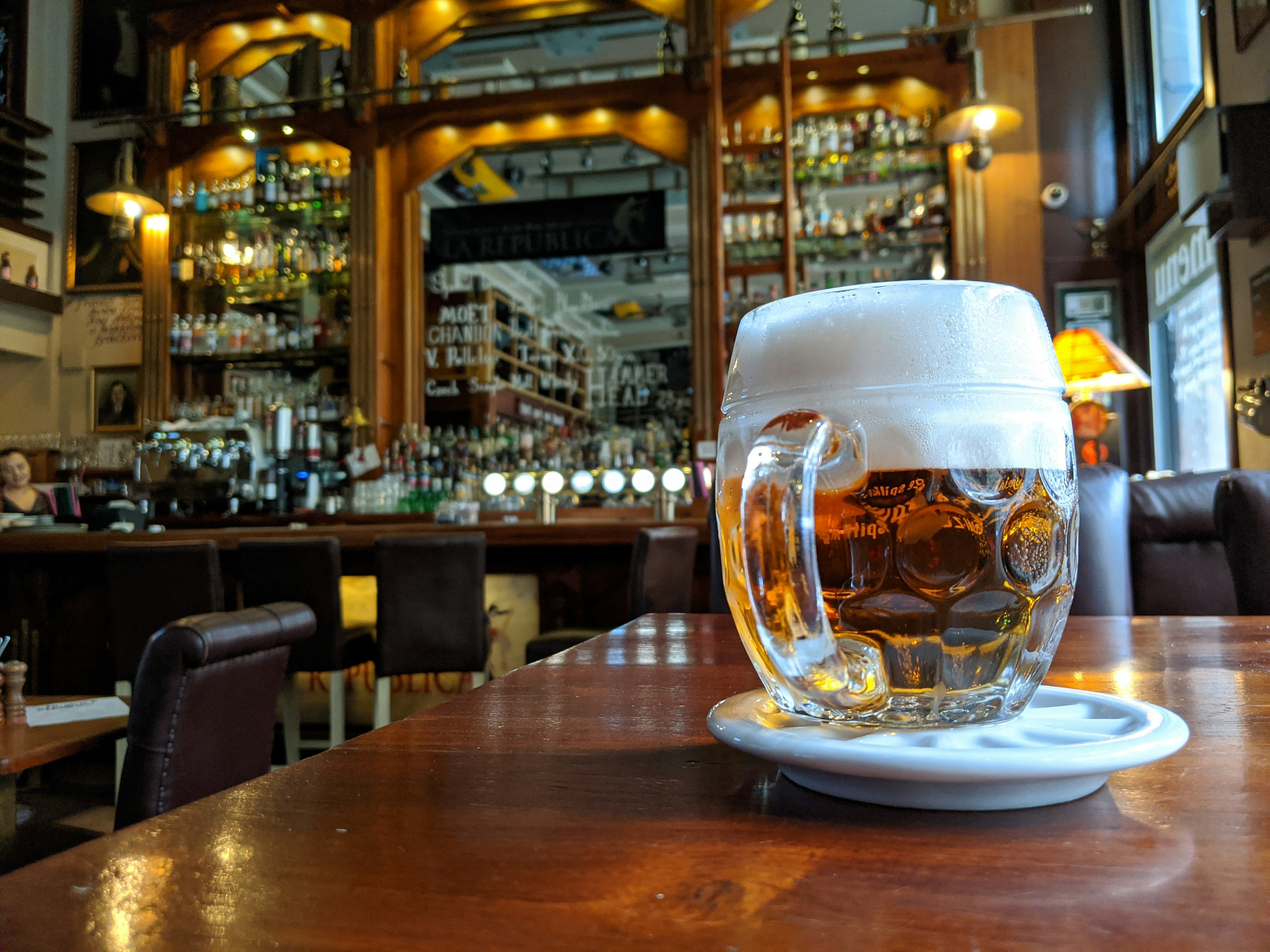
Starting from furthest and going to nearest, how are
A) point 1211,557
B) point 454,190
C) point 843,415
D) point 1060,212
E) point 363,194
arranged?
point 454,190, point 363,194, point 1060,212, point 1211,557, point 843,415

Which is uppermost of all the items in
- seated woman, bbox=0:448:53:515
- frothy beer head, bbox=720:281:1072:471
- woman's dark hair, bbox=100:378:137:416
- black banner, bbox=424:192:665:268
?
black banner, bbox=424:192:665:268

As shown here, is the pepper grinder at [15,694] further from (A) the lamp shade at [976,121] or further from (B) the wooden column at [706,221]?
(A) the lamp shade at [976,121]

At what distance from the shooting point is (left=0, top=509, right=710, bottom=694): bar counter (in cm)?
340

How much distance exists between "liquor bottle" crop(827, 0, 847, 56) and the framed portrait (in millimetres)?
5442

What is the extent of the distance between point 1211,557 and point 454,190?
5674 millimetres

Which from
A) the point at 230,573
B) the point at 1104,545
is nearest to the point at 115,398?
the point at 230,573

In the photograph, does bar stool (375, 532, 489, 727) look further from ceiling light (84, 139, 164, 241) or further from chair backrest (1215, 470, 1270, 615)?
ceiling light (84, 139, 164, 241)

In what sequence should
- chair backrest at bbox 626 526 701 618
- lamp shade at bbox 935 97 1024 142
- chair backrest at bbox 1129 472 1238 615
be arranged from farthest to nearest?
lamp shade at bbox 935 97 1024 142
chair backrest at bbox 626 526 701 618
chair backrest at bbox 1129 472 1238 615

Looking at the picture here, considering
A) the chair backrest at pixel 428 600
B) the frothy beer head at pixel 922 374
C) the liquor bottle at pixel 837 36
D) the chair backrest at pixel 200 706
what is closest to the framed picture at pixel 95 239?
the liquor bottle at pixel 837 36

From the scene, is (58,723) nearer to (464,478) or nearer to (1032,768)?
(1032,768)

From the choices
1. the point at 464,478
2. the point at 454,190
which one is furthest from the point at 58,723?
the point at 454,190

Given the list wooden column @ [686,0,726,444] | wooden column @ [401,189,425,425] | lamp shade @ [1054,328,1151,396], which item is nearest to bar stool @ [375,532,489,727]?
wooden column @ [686,0,726,444]

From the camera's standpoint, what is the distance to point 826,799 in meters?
0.36

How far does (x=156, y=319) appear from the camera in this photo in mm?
6371
